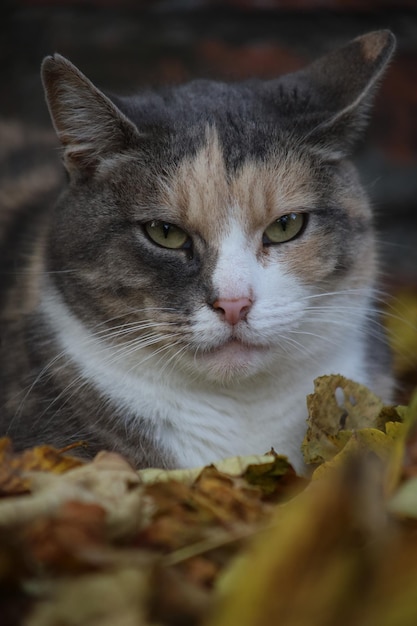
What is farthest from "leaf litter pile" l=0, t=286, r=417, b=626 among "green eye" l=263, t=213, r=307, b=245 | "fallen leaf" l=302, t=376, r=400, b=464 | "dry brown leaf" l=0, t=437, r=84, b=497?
"green eye" l=263, t=213, r=307, b=245

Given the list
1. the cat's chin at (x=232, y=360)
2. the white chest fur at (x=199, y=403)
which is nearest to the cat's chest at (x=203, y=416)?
the white chest fur at (x=199, y=403)

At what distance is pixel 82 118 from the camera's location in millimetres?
1802

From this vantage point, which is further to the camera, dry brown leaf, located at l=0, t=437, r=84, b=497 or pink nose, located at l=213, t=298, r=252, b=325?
pink nose, located at l=213, t=298, r=252, b=325

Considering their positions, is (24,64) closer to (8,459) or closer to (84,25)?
(84,25)

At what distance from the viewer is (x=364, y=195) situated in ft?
6.74

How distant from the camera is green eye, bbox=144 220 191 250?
5.80 feet

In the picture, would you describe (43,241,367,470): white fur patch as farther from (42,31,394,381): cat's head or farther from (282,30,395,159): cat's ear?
(282,30,395,159): cat's ear

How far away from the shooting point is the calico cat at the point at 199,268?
1722 millimetres

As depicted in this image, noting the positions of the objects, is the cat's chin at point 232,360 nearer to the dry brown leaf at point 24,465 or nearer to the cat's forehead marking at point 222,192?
the cat's forehead marking at point 222,192

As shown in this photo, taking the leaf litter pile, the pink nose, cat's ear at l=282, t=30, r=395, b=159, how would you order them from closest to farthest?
the leaf litter pile
the pink nose
cat's ear at l=282, t=30, r=395, b=159

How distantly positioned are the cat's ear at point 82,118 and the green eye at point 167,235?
19 cm

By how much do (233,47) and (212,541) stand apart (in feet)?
7.92

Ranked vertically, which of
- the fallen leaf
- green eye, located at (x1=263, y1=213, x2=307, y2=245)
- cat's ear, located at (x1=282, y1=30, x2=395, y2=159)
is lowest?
the fallen leaf

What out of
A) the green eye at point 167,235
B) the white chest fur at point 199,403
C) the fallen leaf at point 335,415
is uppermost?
the green eye at point 167,235
